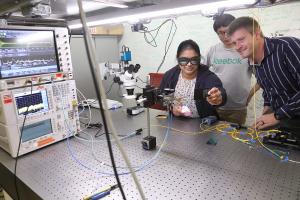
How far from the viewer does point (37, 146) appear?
1292 mm

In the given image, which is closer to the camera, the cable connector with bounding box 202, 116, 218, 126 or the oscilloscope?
the oscilloscope

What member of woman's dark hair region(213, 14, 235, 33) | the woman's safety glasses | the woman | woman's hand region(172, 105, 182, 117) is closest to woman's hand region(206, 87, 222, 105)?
the woman

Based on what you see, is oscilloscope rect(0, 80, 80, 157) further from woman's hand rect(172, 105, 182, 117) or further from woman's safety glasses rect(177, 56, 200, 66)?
woman's safety glasses rect(177, 56, 200, 66)

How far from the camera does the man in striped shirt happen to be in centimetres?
140

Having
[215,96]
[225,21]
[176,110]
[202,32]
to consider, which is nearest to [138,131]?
[176,110]

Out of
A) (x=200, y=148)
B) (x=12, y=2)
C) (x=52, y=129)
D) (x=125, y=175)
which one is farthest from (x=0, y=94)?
(x=200, y=148)

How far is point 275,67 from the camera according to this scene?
1.49m

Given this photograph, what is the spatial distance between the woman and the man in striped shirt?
32 centimetres

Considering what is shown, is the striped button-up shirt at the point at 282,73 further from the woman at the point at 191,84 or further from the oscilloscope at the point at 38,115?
the oscilloscope at the point at 38,115

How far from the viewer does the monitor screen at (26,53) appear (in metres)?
1.15

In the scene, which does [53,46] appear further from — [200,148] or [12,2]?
[200,148]

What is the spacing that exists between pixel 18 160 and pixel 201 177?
3.17 ft

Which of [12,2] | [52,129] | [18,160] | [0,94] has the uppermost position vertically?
[12,2]

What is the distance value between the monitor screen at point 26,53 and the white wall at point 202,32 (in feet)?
4.95
